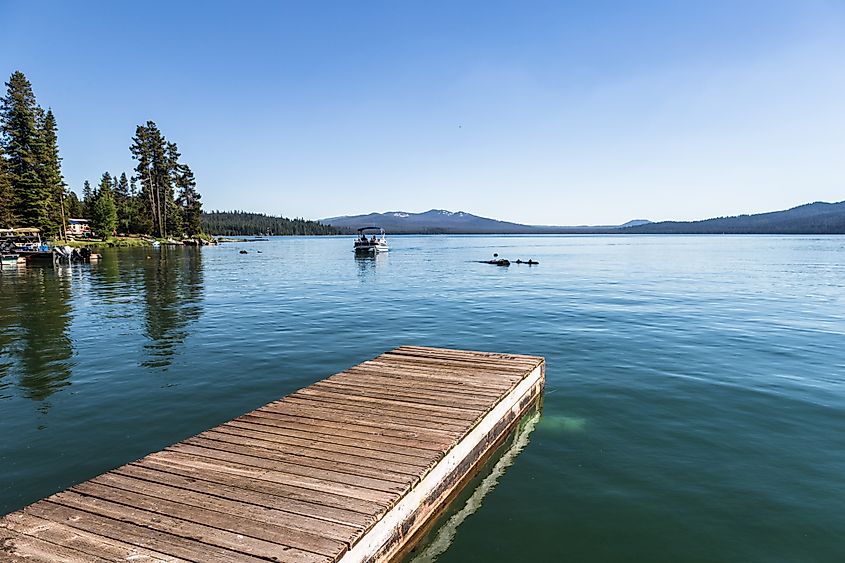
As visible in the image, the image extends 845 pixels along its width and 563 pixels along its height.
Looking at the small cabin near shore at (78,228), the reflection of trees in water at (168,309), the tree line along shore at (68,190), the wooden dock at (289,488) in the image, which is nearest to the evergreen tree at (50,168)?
the tree line along shore at (68,190)

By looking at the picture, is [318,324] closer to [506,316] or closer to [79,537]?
[506,316]

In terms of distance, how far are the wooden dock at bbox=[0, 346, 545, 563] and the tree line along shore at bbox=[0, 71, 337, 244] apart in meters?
73.9

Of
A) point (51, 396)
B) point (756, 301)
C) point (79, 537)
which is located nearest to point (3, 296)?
point (51, 396)

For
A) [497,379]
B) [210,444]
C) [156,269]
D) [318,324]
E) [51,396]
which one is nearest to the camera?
[210,444]

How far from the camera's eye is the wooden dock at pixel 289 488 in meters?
4.39

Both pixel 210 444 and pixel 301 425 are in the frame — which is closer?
pixel 210 444

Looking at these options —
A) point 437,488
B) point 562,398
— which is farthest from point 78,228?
point 437,488

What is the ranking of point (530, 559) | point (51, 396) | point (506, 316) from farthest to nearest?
point (506, 316), point (51, 396), point (530, 559)

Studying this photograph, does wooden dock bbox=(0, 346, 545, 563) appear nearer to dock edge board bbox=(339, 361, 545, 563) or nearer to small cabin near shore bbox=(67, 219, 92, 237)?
dock edge board bbox=(339, 361, 545, 563)

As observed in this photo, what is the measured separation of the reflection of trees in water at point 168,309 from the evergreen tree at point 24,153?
37500 millimetres

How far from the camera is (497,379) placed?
9648mm

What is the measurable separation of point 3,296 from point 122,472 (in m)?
29.5

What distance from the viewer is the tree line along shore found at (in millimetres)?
64688

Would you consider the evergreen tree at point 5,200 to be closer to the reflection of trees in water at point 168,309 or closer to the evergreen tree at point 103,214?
the evergreen tree at point 103,214
